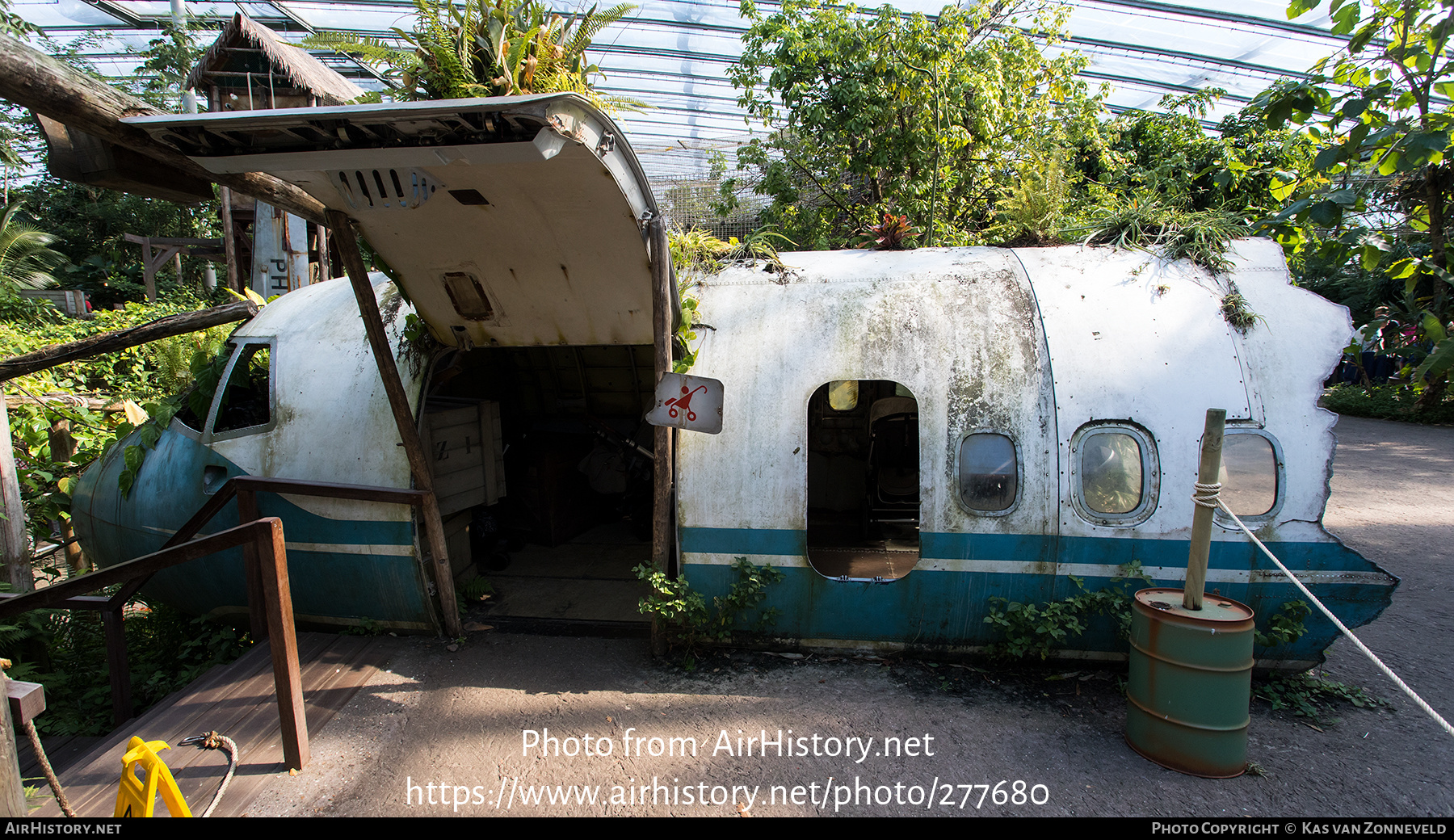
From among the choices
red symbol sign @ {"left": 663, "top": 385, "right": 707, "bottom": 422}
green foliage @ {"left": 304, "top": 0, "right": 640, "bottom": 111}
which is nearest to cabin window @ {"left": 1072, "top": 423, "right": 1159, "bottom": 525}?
red symbol sign @ {"left": 663, "top": 385, "right": 707, "bottom": 422}

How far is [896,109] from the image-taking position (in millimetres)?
10133

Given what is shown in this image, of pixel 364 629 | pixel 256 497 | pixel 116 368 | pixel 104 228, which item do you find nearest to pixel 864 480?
pixel 364 629

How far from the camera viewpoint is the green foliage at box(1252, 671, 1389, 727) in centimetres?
487

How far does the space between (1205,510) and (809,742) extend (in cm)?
286

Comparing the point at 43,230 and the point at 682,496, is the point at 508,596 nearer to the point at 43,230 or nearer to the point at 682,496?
the point at 682,496

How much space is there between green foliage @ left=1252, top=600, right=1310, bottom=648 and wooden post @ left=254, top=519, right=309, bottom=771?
6.49 metres

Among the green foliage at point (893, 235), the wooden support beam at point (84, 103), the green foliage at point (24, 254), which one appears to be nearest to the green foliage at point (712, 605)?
the green foliage at point (893, 235)

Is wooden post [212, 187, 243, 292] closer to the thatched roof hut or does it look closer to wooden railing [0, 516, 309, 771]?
the thatched roof hut

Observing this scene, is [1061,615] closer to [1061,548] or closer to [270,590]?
[1061,548]

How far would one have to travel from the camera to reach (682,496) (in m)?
5.35

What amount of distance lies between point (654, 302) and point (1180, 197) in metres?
6.09

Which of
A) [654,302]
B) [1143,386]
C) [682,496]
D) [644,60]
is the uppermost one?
[644,60]

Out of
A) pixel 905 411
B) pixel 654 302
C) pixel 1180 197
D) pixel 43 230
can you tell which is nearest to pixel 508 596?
pixel 654 302

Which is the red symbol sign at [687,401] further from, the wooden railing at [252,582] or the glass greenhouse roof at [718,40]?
the glass greenhouse roof at [718,40]
